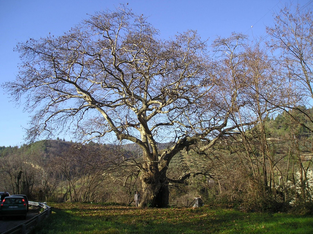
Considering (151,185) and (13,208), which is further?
(151,185)

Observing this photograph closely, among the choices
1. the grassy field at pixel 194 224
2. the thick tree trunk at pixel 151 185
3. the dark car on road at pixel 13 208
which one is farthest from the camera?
the thick tree trunk at pixel 151 185

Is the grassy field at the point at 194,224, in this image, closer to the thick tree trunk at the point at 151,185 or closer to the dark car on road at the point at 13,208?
the dark car on road at the point at 13,208

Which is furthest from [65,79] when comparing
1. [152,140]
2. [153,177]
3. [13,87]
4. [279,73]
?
[279,73]

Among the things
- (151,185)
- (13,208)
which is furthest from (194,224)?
(13,208)

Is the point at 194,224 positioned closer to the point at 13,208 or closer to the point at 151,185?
the point at 151,185

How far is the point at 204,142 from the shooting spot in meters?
17.7

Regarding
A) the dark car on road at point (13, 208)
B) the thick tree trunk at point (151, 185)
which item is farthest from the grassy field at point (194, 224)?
the thick tree trunk at point (151, 185)

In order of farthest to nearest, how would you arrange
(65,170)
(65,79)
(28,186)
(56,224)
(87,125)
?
(65,170) → (28,186) → (87,125) → (65,79) → (56,224)

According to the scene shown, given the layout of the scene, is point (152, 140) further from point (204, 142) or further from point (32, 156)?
point (32, 156)

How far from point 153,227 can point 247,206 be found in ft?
16.8

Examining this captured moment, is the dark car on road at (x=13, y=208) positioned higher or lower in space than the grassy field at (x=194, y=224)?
higher

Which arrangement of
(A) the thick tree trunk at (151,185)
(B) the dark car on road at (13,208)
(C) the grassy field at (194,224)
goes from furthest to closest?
(A) the thick tree trunk at (151,185) < (B) the dark car on road at (13,208) < (C) the grassy field at (194,224)

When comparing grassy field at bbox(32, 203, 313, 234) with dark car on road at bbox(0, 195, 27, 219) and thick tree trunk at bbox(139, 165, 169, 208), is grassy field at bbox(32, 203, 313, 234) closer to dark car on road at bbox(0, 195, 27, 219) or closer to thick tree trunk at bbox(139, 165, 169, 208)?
dark car on road at bbox(0, 195, 27, 219)

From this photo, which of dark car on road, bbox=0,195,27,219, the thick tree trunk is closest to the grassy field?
dark car on road, bbox=0,195,27,219
